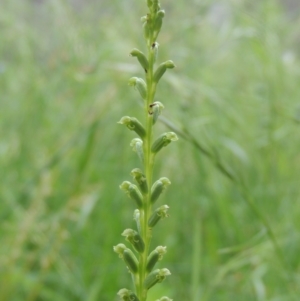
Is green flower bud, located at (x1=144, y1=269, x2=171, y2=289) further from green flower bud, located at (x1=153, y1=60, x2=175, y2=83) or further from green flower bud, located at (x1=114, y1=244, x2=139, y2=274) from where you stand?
green flower bud, located at (x1=153, y1=60, x2=175, y2=83)

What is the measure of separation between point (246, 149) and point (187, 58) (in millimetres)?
628

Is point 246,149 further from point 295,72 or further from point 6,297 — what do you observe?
point 6,297

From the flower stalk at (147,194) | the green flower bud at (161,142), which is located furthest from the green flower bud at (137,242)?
the green flower bud at (161,142)

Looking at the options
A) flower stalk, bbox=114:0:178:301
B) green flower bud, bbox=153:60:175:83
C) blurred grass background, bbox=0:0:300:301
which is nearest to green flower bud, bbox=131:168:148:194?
flower stalk, bbox=114:0:178:301

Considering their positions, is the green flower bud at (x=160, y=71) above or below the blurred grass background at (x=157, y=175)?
below

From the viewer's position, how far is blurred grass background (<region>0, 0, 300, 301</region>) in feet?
6.98

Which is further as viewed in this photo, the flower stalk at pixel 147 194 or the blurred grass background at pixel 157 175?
the blurred grass background at pixel 157 175

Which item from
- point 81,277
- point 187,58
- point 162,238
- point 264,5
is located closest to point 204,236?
point 162,238

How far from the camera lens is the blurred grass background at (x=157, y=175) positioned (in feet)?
6.98

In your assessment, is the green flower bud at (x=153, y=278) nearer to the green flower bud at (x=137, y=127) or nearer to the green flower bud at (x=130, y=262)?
the green flower bud at (x=130, y=262)

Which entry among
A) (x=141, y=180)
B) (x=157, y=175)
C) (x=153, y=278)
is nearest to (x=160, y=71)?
(x=141, y=180)

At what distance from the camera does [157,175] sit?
10.1 ft

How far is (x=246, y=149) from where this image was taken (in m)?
3.06

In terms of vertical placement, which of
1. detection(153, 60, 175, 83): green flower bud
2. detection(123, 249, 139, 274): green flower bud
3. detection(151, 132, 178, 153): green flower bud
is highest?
detection(153, 60, 175, 83): green flower bud
